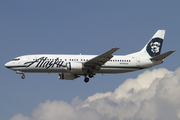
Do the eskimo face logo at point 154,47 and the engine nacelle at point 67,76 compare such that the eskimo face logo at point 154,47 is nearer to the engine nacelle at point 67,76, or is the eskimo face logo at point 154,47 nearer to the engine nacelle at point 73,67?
the engine nacelle at point 73,67

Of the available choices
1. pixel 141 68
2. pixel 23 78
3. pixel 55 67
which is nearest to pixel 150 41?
pixel 141 68

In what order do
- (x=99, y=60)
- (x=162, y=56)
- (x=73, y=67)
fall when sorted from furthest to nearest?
(x=162, y=56), (x=99, y=60), (x=73, y=67)

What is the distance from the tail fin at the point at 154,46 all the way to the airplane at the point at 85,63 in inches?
16.3

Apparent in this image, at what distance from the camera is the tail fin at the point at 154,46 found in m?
61.6

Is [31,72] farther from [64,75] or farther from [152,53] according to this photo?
[152,53]

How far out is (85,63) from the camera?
55.3 meters

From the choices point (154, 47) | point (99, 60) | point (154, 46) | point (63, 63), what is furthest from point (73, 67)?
point (154, 46)

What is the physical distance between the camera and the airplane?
5456 cm

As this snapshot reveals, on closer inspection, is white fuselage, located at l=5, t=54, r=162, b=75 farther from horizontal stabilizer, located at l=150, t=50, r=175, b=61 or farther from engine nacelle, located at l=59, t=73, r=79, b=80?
engine nacelle, located at l=59, t=73, r=79, b=80

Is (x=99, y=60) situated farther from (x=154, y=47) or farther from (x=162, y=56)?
(x=154, y=47)

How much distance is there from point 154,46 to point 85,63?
605 inches

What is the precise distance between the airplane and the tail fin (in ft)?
1.36

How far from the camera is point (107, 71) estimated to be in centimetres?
5759

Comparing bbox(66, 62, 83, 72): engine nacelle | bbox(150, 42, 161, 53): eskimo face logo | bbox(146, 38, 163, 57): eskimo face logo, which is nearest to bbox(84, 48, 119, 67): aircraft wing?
bbox(66, 62, 83, 72): engine nacelle
